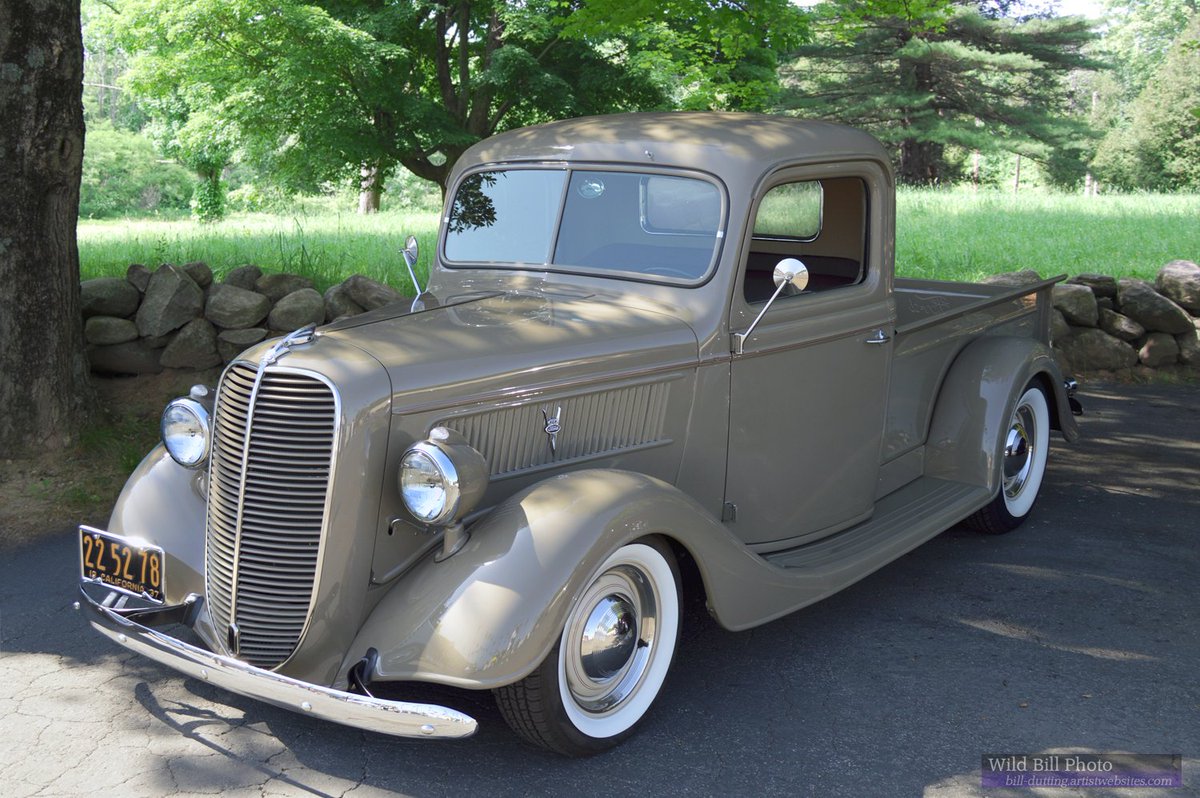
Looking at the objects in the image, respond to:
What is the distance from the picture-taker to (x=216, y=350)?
6.79 metres

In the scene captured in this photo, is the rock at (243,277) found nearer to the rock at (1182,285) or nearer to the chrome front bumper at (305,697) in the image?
the chrome front bumper at (305,697)

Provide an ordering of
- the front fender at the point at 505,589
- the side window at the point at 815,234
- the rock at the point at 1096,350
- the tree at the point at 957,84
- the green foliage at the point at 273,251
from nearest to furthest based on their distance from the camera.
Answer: the front fender at the point at 505,589 < the side window at the point at 815,234 < the green foliage at the point at 273,251 < the rock at the point at 1096,350 < the tree at the point at 957,84

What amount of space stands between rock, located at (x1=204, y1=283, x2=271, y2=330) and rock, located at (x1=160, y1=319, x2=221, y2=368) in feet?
0.30

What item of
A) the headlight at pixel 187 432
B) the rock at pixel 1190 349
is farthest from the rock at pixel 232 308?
the rock at pixel 1190 349

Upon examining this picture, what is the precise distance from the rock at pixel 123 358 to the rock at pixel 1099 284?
286 inches

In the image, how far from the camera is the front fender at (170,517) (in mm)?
3316

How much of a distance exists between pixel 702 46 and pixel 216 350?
7.10 m

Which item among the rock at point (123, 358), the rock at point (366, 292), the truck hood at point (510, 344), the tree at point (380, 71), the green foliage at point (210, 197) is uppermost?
the tree at point (380, 71)

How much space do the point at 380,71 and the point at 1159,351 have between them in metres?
10.1

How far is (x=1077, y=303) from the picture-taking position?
8484 millimetres

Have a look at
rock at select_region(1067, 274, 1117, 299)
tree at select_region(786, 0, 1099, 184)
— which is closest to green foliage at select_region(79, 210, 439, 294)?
rock at select_region(1067, 274, 1117, 299)

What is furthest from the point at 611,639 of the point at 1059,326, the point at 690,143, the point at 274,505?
the point at 1059,326

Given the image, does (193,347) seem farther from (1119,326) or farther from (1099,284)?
(1119,326)

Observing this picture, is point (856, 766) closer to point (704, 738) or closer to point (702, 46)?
point (704, 738)
